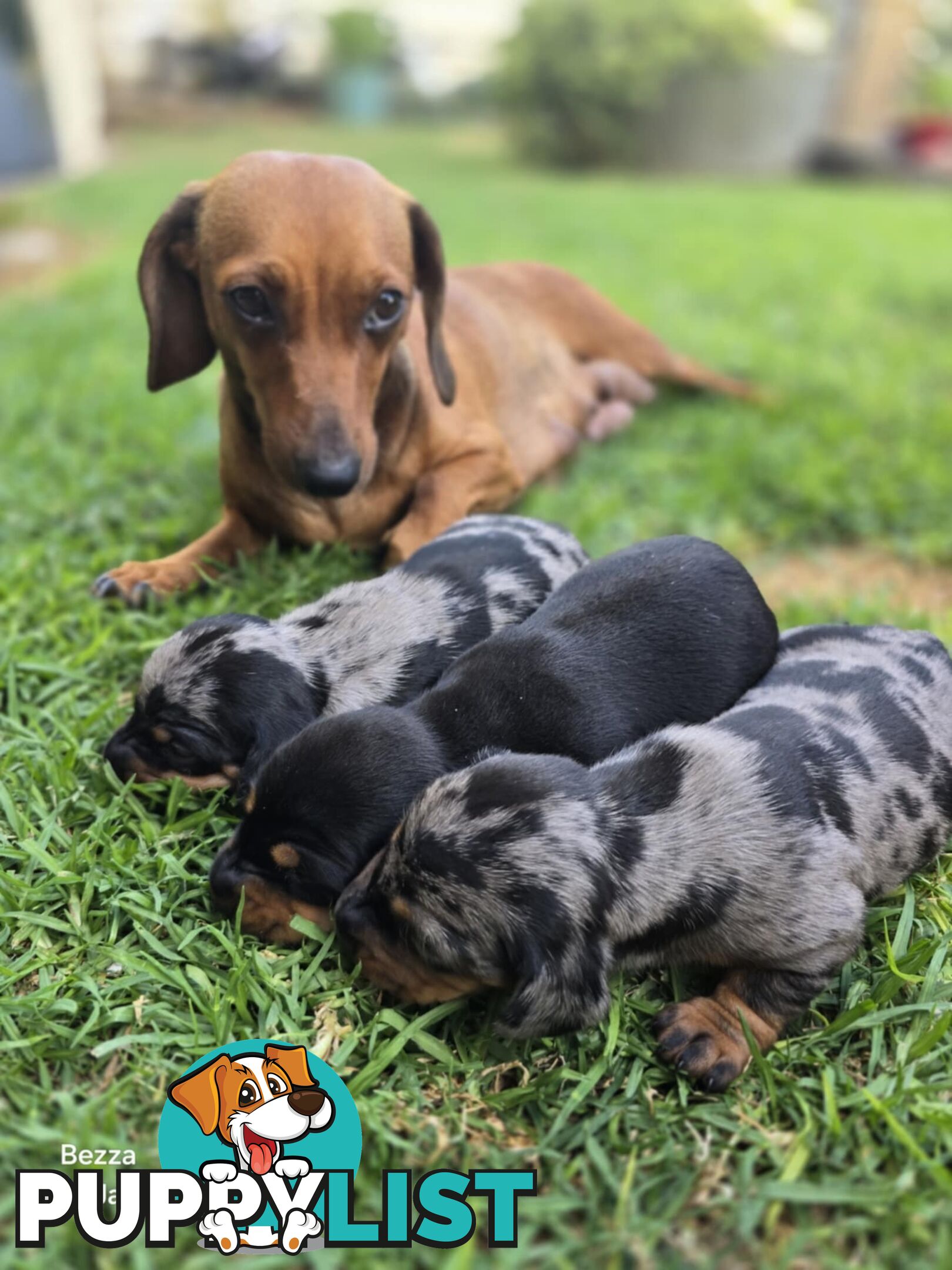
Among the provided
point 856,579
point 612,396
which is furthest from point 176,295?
point 612,396

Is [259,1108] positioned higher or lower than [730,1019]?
higher

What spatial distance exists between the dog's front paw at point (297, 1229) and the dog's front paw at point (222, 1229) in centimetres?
8

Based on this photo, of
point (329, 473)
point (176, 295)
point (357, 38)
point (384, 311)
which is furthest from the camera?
point (357, 38)

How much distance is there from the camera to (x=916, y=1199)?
75.8 inches

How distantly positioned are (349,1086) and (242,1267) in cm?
40

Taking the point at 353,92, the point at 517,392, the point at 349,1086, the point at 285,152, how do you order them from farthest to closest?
1. the point at 353,92
2. the point at 517,392
3. the point at 285,152
4. the point at 349,1086

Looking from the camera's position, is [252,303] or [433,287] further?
[433,287]

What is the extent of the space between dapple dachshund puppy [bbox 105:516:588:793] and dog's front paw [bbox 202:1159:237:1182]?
0.91 metres

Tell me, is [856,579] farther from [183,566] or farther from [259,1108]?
[259,1108]

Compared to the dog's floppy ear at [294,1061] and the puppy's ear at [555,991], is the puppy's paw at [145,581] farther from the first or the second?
the puppy's ear at [555,991]

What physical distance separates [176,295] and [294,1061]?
249 cm

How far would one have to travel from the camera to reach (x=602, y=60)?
63.5 feet

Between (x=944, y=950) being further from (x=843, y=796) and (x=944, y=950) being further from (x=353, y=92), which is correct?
(x=353, y=92)

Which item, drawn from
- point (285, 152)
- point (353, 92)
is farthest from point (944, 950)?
point (353, 92)
